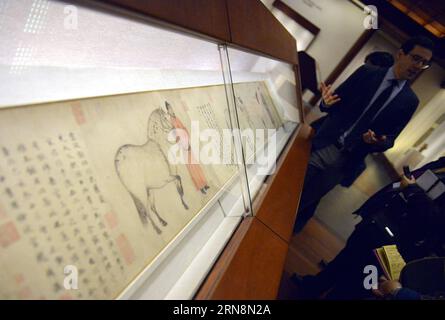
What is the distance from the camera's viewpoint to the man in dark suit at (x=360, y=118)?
237 centimetres

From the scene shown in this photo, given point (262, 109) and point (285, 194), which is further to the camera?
point (262, 109)

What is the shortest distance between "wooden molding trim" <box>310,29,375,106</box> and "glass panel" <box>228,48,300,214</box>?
415 cm

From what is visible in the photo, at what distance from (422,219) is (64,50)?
2.41 meters

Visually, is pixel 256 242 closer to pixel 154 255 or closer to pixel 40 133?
pixel 154 255

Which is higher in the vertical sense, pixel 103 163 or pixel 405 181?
pixel 405 181

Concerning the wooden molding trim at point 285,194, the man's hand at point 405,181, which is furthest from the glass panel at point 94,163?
the man's hand at point 405,181

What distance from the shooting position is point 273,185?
4.61 feet

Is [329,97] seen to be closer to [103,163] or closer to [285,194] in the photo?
[285,194]

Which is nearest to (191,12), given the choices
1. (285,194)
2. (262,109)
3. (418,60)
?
(285,194)

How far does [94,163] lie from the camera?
2.15 feet

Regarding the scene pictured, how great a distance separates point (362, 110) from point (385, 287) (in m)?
1.53

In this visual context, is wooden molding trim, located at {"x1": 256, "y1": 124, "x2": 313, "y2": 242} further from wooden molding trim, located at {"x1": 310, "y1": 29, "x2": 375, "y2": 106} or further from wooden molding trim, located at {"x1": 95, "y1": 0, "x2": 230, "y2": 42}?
wooden molding trim, located at {"x1": 310, "y1": 29, "x2": 375, "y2": 106}

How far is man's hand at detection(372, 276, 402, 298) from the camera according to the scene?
159 centimetres

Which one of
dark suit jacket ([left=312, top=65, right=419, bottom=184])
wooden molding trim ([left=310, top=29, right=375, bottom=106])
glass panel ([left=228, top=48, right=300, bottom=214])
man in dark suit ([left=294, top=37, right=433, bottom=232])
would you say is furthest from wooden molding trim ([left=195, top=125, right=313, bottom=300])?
wooden molding trim ([left=310, top=29, right=375, bottom=106])
